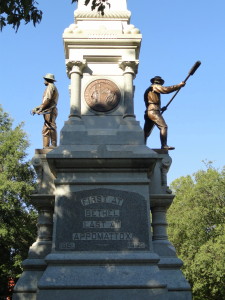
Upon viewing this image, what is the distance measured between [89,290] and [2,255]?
19.5 meters

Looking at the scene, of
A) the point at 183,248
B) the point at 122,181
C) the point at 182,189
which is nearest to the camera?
the point at 122,181

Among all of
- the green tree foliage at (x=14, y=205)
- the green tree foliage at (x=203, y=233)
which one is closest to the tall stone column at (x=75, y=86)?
the green tree foliage at (x=14, y=205)

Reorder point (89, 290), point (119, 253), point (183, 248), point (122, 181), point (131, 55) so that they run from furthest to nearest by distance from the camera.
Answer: point (183, 248) < point (131, 55) < point (122, 181) < point (119, 253) < point (89, 290)

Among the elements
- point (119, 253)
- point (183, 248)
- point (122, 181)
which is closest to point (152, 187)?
point (122, 181)

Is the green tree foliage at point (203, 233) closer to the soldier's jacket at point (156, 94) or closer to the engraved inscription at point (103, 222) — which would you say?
the soldier's jacket at point (156, 94)

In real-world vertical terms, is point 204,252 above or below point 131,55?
below

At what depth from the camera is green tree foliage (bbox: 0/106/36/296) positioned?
24.0 m

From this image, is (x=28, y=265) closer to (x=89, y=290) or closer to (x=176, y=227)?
(x=89, y=290)

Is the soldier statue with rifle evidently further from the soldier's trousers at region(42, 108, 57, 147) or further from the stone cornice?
the soldier's trousers at region(42, 108, 57, 147)

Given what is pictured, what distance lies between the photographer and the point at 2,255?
2498 cm

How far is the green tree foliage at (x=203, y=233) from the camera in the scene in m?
24.3

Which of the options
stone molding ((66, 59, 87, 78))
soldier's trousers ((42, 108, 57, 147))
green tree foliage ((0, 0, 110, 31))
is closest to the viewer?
green tree foliage ((0, 0, 110, 31))

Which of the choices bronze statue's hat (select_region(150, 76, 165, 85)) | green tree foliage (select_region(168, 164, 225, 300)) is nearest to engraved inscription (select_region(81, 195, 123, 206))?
bronze statue's hat (select_region(150, 76, 165, 85))

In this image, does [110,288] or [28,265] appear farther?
[28,265]
